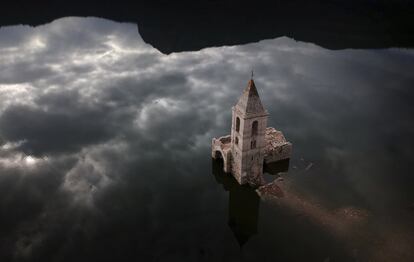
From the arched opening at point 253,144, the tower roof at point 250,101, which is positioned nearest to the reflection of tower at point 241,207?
the arched opening at point 253,144

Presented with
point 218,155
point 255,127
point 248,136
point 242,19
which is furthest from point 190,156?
point 242,19

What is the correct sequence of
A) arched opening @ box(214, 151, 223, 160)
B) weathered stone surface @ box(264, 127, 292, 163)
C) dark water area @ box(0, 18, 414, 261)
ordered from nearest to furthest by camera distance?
dark water area @ box(0, 18, 414, 261) → weathered stone surface @ box(264, 127, 292, 163) → arched opening @ box(214, 151, 223, 160)

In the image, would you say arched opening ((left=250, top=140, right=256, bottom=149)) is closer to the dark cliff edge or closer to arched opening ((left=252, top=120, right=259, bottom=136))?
arched opening ((left=252, top=120, right=259, bottom=136))

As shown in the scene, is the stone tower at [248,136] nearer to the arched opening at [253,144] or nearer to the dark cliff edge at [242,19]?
the arched opening at [253,144]

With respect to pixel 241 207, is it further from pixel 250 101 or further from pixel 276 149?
pixel 250 101

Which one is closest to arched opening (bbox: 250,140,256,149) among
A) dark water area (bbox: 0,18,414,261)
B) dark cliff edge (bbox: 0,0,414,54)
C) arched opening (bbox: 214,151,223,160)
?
dark water area (bbox: 0,18,414,261)
